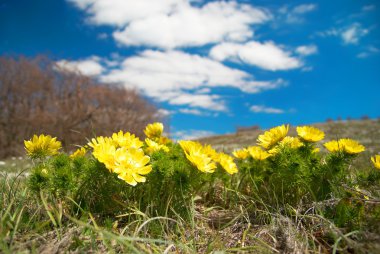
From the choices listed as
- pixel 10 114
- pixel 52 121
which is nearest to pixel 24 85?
pixel 10 114

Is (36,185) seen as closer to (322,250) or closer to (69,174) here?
(69,174)

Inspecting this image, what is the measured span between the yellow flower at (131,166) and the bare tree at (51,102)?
1400cm

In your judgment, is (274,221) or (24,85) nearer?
(274,221)

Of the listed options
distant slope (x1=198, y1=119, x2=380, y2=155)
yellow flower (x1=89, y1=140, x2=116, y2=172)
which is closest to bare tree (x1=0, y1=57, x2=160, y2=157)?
distant slope (x1=198, y1=119, x2=380, y2=155)

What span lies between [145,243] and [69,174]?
0.69 m

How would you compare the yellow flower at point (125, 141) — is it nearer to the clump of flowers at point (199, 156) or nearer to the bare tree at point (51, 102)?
the clump of flowers at point (199, 156)

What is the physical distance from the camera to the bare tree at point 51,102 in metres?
16.7

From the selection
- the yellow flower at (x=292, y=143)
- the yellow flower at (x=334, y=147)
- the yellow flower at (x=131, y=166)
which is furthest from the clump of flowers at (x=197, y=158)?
the yellow flower at (x=334, y=147)

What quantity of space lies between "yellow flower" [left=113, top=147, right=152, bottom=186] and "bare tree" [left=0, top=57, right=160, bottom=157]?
14.0 meters

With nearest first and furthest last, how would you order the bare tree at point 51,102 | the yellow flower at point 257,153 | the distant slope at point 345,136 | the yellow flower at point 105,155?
the yellow flower at point 105,155 < the yellow flower at point 257,153 < the distant slope at point 345,136 < the bare tree at point 51,102

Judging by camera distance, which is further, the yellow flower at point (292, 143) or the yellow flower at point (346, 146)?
the yellow flower at point (292, 143)

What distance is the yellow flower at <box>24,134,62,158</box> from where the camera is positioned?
8.11 ft

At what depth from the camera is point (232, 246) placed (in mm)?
2270

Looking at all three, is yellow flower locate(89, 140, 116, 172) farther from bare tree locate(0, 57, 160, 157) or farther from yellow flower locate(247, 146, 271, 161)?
bare tree locate(0, 57, 160, 157)
